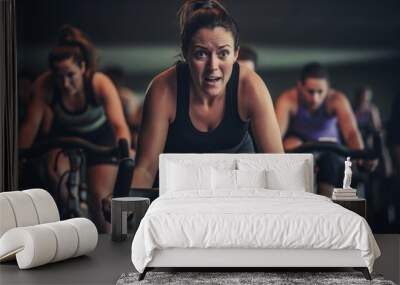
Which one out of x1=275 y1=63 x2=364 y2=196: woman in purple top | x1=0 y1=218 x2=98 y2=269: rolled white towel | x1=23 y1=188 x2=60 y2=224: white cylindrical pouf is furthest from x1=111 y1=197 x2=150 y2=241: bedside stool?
x1=275 y1=63 x2=364 y2=196: woman in purple top

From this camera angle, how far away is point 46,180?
8000mm

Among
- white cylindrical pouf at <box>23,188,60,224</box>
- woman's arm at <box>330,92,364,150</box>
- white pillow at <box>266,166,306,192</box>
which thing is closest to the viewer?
white cylindrical pouf at <box>23,188,60,224</box>

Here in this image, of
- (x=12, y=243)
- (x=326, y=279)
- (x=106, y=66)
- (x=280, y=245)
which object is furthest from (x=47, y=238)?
(x=106, y=66)

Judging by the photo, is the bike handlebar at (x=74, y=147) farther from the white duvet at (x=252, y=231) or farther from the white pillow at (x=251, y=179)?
the white duvet at (x=252, y=231)

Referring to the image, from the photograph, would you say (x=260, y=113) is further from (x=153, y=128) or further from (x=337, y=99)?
(x=153, y=128)

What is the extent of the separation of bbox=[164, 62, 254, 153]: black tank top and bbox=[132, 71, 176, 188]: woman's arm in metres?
0.10

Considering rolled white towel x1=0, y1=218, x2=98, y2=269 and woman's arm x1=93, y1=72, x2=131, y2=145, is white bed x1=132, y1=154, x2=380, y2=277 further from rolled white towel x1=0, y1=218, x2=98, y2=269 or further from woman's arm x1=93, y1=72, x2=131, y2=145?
woman's arm x1=93, y1=72, x2=131, y2=145

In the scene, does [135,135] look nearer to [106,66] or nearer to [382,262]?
[106,66]

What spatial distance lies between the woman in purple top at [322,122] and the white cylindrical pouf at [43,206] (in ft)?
9.63

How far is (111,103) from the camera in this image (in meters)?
7.99

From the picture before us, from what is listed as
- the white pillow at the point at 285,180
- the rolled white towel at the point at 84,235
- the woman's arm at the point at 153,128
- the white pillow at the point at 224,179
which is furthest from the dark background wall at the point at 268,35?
the rolled white towel at the point at 84,235

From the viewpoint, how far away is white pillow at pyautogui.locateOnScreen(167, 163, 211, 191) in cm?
732

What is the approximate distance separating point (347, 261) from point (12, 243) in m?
2.82

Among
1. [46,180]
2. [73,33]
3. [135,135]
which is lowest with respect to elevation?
[46,180]
